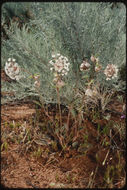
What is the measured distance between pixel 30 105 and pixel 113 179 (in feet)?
3.71

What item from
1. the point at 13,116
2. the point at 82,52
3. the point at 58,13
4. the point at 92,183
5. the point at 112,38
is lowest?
the point at 92,183

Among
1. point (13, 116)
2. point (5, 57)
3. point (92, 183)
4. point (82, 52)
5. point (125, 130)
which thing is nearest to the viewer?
point (92, 183)

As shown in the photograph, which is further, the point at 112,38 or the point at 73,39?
the point at 112,38

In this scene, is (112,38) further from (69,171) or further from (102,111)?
(69,171)

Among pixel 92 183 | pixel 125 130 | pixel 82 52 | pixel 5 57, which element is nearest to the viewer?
pixel 92 183

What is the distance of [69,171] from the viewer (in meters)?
1.50

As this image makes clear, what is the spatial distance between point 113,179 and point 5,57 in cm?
192

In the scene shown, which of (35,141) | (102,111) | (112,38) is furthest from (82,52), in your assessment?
(35,141)

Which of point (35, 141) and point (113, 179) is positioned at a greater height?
point (35, 141)

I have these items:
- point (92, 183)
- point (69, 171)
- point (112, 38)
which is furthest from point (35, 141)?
point (112, 38)

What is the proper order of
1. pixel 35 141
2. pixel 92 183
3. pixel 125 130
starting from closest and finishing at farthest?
pixel 92 183
pixel 35 141
pixel 125 130

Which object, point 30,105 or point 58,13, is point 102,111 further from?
point 58,13

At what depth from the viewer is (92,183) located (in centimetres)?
140

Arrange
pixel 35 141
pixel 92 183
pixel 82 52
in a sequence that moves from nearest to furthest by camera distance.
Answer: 1. pixel 92 183
2. pixel 35 141
3. pixel 82 52
